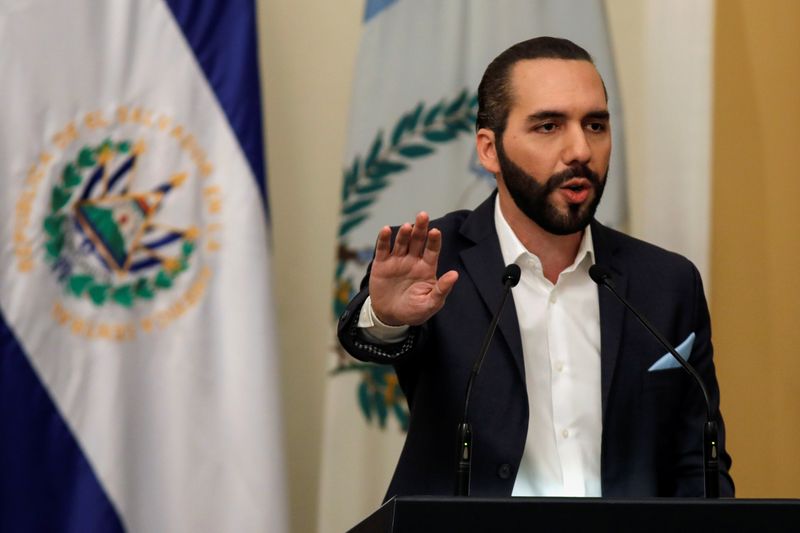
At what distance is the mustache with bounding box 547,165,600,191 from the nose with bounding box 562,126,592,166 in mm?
13

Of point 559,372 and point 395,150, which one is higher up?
point 395,150

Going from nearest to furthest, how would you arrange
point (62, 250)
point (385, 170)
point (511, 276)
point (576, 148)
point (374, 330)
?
point (511, 276) < point (374, 330) < point (576, 148) < point (62, 250) < point (385, 170)

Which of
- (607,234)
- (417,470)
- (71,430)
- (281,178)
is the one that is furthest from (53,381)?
(607,234)

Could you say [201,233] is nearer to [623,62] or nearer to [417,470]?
[417,470]

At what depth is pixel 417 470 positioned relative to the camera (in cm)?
238

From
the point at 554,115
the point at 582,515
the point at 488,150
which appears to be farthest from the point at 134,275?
the point at 582,515

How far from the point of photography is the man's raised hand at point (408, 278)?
2.08 m

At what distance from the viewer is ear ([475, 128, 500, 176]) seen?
2.59 metres

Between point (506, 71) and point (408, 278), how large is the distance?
68 centimetres

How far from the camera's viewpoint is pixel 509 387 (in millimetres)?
2344

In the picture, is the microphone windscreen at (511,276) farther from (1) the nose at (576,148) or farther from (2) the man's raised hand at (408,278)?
(1) the nose at (576,148)

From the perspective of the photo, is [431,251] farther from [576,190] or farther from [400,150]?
[400,150]

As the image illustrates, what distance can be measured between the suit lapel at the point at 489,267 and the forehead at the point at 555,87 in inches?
10.3

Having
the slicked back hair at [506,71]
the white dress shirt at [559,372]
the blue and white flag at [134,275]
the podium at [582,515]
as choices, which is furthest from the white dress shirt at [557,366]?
the blue and white flag at [134,275]
